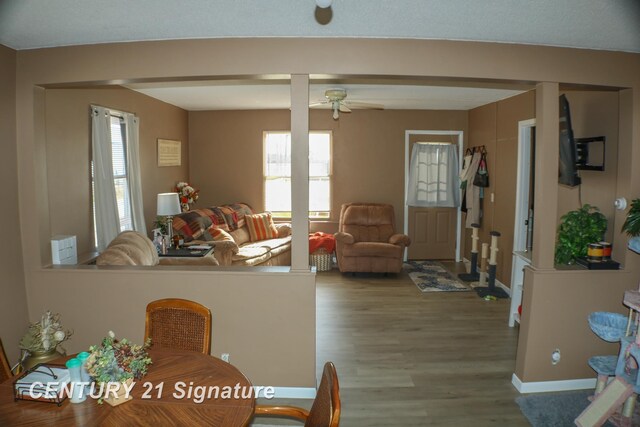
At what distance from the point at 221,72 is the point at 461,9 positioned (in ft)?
5.23

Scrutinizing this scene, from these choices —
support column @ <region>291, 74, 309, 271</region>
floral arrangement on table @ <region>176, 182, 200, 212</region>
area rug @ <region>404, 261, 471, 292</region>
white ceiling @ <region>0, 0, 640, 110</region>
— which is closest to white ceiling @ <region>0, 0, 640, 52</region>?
white ceiling @ <region>0, 0, 640, 110</region>

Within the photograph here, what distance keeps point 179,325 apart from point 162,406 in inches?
28.6

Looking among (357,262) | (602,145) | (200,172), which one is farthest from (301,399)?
(200,172)

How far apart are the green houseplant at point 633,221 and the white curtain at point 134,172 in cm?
465

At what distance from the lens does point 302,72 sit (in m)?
3.13

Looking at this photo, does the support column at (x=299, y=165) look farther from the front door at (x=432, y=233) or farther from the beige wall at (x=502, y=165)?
the front door at (x=432, y=233)

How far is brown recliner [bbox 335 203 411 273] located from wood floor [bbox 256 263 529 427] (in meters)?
0.58

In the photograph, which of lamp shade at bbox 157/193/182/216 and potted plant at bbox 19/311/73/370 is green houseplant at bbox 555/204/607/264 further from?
lamp shade at bbox 157/193/182/216

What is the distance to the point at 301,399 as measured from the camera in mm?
3299

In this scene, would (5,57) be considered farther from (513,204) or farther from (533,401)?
(513,204)

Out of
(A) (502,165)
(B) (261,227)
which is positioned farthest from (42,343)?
(A) (502,165)

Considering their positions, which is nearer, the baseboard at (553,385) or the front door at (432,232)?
the baseboard at (553,385)

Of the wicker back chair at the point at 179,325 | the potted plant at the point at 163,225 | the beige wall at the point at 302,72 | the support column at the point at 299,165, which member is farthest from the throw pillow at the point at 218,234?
the wicker back chair at the point at 179,325

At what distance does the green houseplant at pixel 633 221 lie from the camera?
3.09 m
